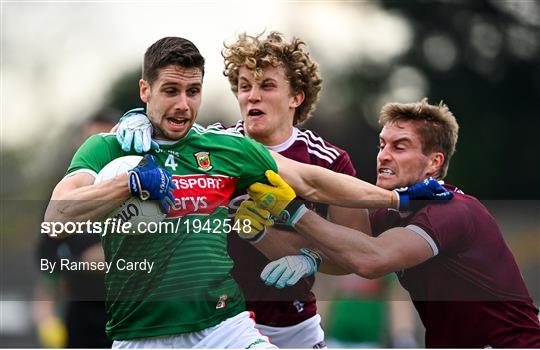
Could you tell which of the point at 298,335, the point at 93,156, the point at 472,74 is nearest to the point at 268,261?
the point at 298,335

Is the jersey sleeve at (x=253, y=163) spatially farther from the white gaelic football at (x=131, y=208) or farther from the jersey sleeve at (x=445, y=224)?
the jersey sleeve at (x=445, y=224)

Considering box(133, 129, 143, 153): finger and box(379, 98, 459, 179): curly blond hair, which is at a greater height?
box(379, 98, 459, 179): curly blond hair

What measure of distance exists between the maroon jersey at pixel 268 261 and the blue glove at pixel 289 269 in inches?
5.6

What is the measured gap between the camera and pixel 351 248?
6.62 metres

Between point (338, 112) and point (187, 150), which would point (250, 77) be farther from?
point (338, 112)

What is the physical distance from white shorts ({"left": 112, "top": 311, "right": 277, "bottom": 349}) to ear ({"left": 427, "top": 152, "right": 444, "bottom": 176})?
1874 millimetres

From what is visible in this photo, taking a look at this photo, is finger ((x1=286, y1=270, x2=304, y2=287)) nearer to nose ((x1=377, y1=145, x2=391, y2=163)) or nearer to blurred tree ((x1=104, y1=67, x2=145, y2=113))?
nose ((x1=377, y1=145, x2=391, y2=163))

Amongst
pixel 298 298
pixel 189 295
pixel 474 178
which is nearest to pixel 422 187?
pixel 298 298

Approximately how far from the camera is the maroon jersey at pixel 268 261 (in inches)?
269

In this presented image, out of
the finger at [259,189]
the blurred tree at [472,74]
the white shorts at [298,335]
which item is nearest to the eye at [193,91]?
the finger at [259,189]

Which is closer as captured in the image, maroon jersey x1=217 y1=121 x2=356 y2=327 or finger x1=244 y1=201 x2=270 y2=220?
finger x1=244 y1=201 x2=270 y2=220

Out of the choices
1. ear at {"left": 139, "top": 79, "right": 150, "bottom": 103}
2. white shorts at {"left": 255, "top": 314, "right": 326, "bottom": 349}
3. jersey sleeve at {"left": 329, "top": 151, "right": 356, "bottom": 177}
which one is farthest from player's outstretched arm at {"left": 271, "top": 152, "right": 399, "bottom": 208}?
white shorts at {"left": 255, "top": 314, "right": 326, "bottom": 349}

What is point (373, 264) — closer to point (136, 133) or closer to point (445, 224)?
point (445, 224)

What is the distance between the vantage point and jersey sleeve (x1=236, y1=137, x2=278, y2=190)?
20.0 ft
